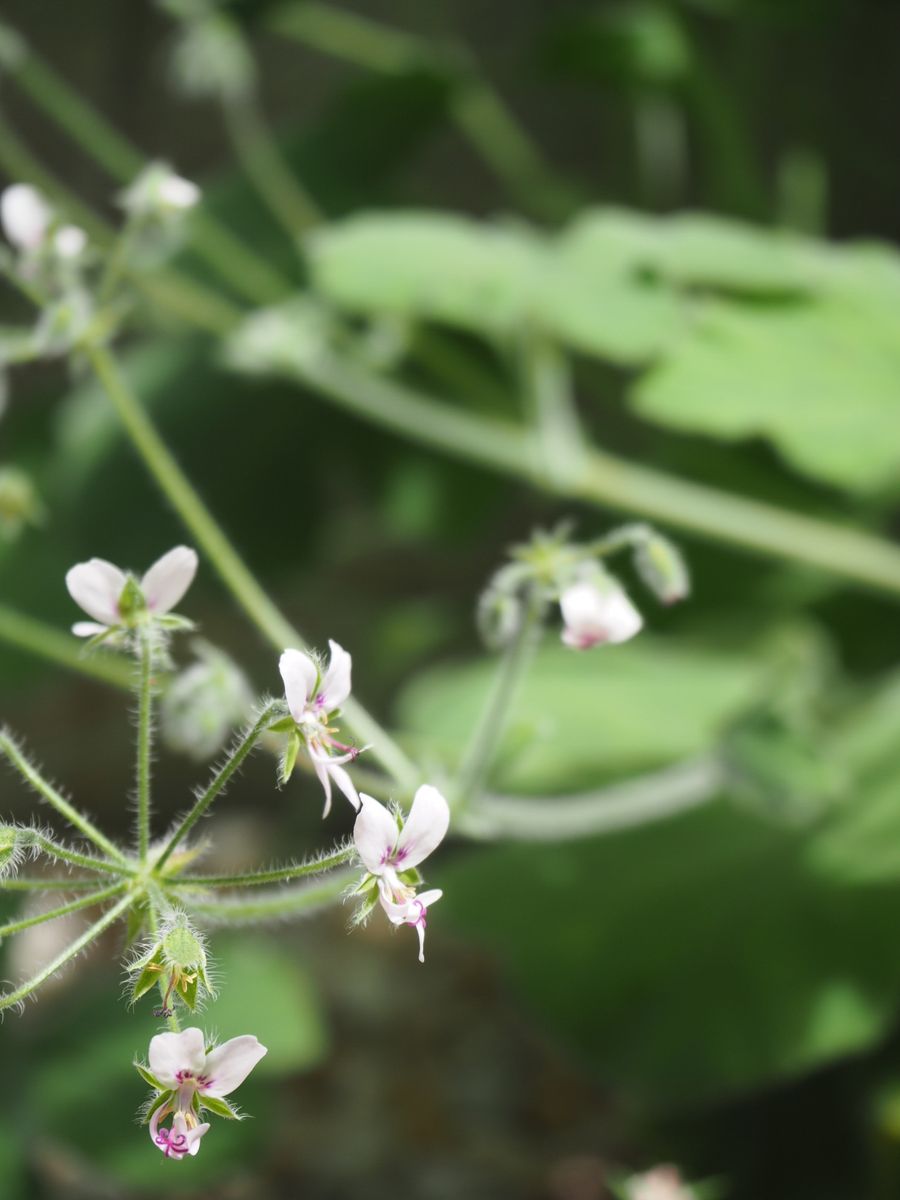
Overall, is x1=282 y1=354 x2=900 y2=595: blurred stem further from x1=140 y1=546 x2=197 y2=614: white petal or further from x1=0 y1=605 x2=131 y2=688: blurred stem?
x1=140 y1=546 x2=197 y2=614: white petal

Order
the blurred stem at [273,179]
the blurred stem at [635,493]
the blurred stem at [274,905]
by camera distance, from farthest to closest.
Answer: the blurred stem at [273,179] < the blurred stem at [635,493] < the blurred stem at [274,905]

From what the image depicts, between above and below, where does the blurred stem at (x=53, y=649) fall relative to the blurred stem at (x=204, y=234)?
below

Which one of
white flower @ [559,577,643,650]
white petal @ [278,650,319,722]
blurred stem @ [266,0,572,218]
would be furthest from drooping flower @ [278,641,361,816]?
blurred stem @ [266,0,572,218]

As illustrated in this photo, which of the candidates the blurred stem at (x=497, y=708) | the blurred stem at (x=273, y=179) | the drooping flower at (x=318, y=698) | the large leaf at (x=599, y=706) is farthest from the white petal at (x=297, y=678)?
the blurred stem at (x=273, y=179)

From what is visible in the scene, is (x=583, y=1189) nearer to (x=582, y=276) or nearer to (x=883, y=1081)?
(x=883, y=1081)

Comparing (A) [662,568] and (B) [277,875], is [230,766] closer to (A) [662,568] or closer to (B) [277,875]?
(B) [277,875]

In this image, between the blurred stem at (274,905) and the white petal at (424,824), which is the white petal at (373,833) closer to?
the white petal at (424,824)

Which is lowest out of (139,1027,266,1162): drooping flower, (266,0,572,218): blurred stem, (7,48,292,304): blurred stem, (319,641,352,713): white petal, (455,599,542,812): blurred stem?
(139,1027,266,1162): drooping flower

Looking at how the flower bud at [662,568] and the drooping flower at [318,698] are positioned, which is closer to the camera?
the drooping flower at [318,698]
